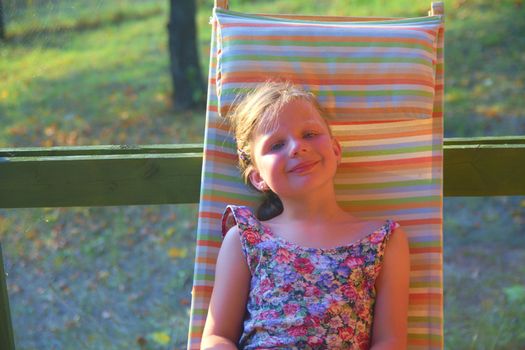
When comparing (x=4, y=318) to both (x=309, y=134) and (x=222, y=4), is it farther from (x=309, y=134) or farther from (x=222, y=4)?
(x=222, y=4)

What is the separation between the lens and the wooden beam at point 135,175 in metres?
2.59

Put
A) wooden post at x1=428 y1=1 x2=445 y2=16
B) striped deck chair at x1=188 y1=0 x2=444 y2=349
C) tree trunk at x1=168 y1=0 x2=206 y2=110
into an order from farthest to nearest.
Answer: tree trunk at x1=168 y1=0 x2=206 y2=110, wooden post at x1=428 y1=1 x2=445 y2=16, striped deck chair at x1=188 y1=0 x2=444 y2=349

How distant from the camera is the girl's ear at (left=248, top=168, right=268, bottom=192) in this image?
2494mm

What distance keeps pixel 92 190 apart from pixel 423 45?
1.22m

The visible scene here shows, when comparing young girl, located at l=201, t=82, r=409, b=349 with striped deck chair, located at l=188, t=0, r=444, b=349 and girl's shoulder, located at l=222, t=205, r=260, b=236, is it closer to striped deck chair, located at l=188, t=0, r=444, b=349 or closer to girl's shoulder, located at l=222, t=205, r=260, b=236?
girl's shoulder, located at l=222, t=205, r=260, b=236

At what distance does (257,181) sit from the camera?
2.51 metres

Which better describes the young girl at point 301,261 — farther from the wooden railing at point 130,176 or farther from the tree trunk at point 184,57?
the tree trunk at point 184,57

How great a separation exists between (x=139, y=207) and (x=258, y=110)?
349 cm

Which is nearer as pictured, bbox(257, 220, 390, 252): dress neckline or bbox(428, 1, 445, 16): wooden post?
bbox(257, 220, 390, 252): dress neckline

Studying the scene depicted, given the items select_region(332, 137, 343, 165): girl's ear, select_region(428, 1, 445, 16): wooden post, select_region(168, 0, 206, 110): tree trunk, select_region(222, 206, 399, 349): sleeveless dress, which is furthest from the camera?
select_region(168, 0, 206, 110): tree trunk

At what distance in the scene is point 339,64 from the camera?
2.64 m

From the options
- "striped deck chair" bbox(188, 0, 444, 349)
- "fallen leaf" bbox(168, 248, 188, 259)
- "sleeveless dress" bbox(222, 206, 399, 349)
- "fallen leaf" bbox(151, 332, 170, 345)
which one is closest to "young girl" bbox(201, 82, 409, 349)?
"sleeveless dress" bbox(222, 206, 399, 349)

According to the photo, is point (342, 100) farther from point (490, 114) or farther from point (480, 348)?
point (490, 114)

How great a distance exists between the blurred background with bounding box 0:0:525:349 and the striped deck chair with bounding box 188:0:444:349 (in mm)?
1391
